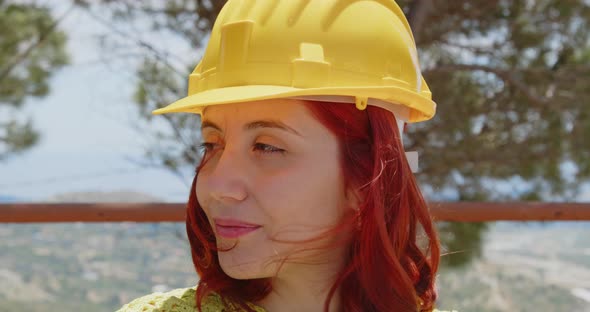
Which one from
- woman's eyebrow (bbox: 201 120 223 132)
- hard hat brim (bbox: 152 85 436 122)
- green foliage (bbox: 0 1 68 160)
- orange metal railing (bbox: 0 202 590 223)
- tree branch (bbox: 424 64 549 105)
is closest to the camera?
hard hat brim (bbox: 152 85 436 122)

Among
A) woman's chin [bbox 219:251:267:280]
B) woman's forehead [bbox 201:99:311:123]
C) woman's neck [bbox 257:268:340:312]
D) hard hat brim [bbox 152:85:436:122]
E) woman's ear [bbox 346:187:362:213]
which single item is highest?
hard hat brim [bbox 152:85:436:122]


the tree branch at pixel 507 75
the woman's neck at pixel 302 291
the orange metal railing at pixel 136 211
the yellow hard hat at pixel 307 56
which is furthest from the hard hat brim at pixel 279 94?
the tree branch at pixel 507 75

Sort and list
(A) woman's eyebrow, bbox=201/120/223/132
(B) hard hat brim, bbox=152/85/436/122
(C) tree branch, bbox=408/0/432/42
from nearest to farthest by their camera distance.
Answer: (B) hard hat brim, bbox=152/85/436/122
(A) woman's eyebrow, bbox=201/120/223/132
(C) tree branch, bbox=408/0/432/42

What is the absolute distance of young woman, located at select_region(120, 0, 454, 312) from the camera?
1.00 meters

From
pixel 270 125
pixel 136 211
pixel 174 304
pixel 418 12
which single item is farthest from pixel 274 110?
pixel 418 12

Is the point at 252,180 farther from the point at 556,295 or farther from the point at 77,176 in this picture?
the point at 556,295

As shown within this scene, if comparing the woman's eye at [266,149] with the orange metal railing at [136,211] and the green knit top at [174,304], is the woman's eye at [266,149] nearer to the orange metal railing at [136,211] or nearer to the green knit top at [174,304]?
the green knit top at [174,304]

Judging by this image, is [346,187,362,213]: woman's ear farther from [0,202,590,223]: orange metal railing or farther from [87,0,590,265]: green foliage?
[87,0,590,265]: green foliage

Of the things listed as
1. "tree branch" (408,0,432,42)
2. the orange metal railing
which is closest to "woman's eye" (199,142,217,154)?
the orange metal railing

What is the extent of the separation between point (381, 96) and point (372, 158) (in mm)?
101

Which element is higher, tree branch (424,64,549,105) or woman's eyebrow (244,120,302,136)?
woman's eyebrow (244,120,302,136)

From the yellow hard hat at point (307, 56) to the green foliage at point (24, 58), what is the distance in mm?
4085

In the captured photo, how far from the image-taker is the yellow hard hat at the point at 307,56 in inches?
38.7

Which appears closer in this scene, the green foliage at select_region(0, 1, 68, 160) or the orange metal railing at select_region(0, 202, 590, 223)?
the orange metal railing at select_region(0, 202, 590, 223)
